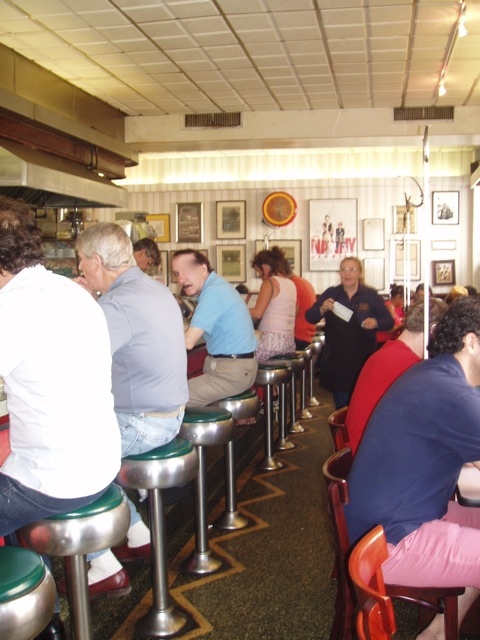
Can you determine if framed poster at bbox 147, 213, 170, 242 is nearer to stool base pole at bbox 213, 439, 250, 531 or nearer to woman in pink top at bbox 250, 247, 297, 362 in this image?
woman in pink top at bbox 250, 247, 297, 362

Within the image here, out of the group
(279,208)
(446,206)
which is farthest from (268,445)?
(446,206)

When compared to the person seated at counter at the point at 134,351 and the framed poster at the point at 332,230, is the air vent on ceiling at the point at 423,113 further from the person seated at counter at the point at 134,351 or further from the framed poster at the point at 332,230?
the person seated at counter at the point at 134,351

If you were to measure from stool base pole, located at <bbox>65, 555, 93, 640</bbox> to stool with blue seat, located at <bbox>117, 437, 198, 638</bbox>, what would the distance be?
1.83 ft

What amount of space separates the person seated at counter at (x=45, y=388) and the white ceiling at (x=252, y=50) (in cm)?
371

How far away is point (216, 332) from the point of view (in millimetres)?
4270

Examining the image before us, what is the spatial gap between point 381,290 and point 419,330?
26.3ft

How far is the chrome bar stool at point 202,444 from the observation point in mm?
3301

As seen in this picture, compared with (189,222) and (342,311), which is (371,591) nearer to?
(342,311)

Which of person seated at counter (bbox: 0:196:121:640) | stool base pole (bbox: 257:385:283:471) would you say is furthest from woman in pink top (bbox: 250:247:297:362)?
person seated at counter (bbox: 0:196:121:640)

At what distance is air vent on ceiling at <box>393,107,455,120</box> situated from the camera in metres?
8.27

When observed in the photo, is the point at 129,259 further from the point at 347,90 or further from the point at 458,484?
the point at 347,90

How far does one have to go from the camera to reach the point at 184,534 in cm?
386

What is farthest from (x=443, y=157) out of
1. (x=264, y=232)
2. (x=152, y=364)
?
(x=152, y=364)

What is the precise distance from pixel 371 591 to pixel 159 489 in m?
1.45
